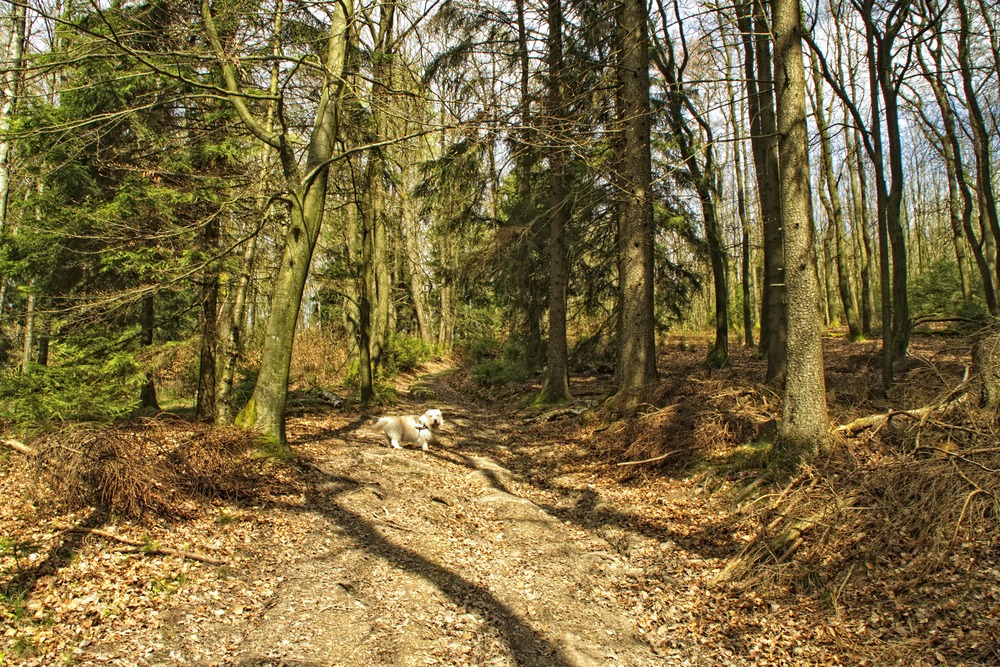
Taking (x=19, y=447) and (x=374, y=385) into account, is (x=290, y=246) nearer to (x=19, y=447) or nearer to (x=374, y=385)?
(x=19, y=447)

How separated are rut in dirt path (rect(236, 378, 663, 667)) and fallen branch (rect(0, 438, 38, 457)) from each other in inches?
103

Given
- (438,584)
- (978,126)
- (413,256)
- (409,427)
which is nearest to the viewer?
(438,584)

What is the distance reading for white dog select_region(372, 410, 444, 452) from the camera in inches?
381

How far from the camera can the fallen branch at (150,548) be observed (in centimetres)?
497

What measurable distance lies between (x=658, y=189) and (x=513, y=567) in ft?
33.5

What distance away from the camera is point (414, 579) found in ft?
17.7

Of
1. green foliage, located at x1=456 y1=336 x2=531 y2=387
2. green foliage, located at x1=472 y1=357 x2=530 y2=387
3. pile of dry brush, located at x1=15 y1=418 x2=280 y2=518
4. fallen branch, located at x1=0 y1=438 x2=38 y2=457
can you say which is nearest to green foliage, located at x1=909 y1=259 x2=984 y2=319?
green foliage, located at x1=456 y1=336 x2=531 y2=387

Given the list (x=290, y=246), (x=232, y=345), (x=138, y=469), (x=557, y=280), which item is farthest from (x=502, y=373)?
(x=138, y=469)

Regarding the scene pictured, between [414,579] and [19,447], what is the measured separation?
4.04 m

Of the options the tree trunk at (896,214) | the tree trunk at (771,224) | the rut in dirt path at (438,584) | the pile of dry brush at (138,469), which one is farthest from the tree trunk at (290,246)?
the tree trunk at (896,214)

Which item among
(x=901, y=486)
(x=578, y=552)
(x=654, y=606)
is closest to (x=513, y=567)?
(x=578, y=552)

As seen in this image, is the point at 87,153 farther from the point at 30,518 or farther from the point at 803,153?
the point at 803,153

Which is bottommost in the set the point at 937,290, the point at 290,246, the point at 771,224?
the point at 937,290

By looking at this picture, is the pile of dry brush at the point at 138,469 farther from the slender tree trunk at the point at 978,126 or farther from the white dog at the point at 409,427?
the slender tree trunk at the point at 978,126
